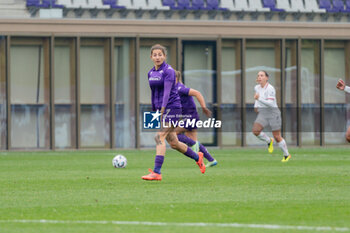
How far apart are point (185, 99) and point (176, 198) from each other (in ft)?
23.4

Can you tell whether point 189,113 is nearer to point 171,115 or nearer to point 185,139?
point 185,139

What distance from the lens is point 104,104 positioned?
92.5 ft

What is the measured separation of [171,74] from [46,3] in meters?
24.1

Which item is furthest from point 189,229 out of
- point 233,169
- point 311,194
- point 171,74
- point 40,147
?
point 40,147

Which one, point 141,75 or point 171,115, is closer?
point 171,115

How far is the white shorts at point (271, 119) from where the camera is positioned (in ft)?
63.8

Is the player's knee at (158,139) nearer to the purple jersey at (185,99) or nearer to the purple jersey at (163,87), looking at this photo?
the purple jersey at (163,87)

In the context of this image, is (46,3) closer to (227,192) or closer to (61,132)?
(61,132)

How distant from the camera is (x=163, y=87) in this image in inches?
492

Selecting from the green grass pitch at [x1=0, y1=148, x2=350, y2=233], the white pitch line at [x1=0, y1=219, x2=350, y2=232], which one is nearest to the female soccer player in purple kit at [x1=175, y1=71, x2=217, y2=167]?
the green grass pitch at [x1=0, y1=148, x2=350, y2=233]

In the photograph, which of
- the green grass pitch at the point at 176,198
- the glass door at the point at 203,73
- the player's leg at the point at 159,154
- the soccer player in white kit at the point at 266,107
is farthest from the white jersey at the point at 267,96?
the glass door at the point at 203,73

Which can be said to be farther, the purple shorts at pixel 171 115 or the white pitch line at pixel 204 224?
the purple shorts at pixel 171 115

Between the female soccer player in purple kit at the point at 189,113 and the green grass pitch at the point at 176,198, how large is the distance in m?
0.90

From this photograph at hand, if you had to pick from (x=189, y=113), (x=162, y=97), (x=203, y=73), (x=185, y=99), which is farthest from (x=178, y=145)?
(x=203, y=73)
